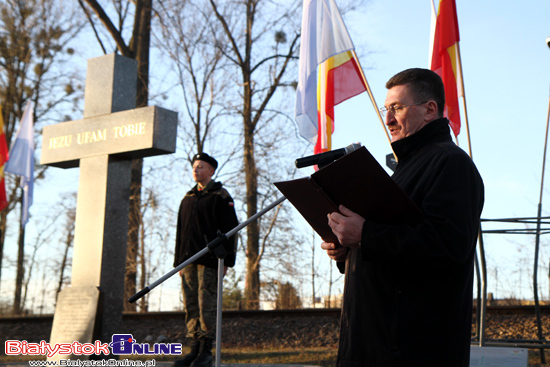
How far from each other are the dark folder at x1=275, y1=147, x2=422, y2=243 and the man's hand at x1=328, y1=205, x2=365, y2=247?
0.03m

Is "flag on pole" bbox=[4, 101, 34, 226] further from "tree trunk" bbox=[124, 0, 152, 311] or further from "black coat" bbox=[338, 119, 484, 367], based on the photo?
"black coat" bbox=[338, 119, 484, 367]

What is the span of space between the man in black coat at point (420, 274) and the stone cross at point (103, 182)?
534cm

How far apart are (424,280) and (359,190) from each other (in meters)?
0.43

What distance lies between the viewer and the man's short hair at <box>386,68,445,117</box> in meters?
2.79

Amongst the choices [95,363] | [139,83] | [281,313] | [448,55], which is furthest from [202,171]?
[139,83]

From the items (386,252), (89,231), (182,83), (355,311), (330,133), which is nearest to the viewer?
(386,252)

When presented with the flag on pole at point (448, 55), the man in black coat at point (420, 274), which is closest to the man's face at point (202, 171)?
the flag on pole at point (448, 55)

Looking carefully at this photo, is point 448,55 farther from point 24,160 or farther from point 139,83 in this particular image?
point 139,83

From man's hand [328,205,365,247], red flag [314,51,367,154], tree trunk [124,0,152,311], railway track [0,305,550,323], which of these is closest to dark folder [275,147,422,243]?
man's hand [328,205,365,247]

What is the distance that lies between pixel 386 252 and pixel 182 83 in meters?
15.5

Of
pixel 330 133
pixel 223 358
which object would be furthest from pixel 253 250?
pixel 330 133

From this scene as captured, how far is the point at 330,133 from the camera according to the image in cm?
722

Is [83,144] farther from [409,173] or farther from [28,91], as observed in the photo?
[28,91]

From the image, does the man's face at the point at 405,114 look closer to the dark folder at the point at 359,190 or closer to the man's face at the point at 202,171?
the dark folder at the point at 359,190
